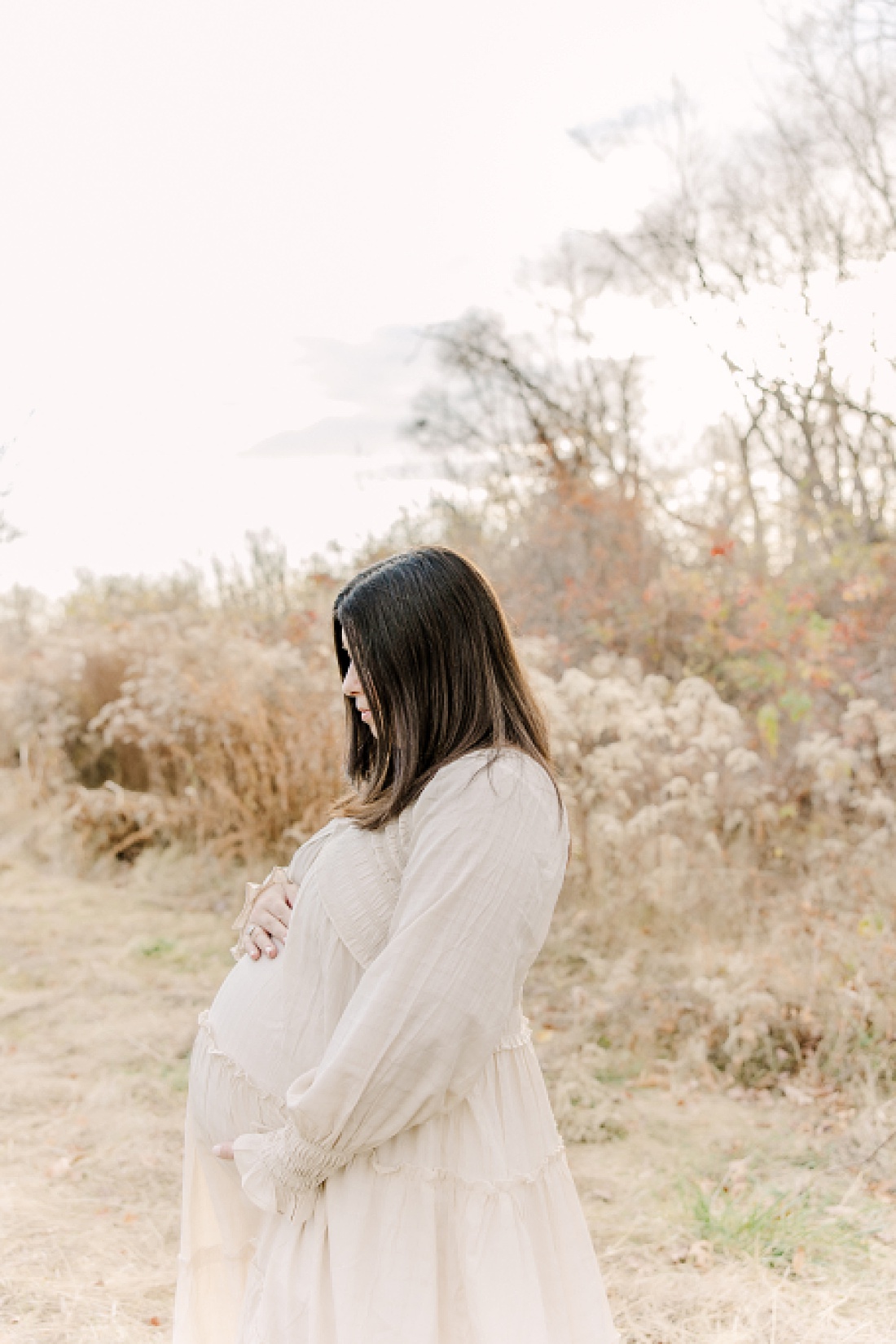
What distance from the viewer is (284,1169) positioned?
145 cm

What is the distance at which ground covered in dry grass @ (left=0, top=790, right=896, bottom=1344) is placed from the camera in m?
2.89

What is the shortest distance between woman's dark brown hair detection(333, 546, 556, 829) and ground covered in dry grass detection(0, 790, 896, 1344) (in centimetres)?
203

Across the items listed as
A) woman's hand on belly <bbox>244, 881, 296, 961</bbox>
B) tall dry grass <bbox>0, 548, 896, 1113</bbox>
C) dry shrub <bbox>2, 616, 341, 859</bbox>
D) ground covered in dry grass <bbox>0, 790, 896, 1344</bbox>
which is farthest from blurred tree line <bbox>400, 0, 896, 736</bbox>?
woman's hand on belly <bbox>244, 881, 296, 961</bbox>

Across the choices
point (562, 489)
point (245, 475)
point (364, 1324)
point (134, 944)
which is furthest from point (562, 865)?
point (245, 475)

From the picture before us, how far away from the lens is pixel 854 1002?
13.8 ft

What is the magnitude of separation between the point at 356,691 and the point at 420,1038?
517mm

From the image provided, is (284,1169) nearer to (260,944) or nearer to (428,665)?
(260,944)

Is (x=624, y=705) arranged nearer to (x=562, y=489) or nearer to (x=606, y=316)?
(x=562, y=489)

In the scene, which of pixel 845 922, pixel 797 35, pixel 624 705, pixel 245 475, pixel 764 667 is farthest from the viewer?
pixel 245 475

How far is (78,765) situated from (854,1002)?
5.86 m

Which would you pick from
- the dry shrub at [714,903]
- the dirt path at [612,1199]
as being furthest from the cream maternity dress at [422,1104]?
the dry shrub at [714,903]

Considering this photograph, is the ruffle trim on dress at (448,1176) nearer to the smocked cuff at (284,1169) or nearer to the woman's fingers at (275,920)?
the smocked cuff at (284,1169)

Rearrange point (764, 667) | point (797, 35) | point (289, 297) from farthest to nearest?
point (289, 297), point (797, 35), point (764, 667)

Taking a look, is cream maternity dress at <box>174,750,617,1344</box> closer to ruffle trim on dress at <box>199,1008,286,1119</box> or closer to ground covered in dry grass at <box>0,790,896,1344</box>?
ruffle trim on dress at <box>199,1008,286,1119</box>
